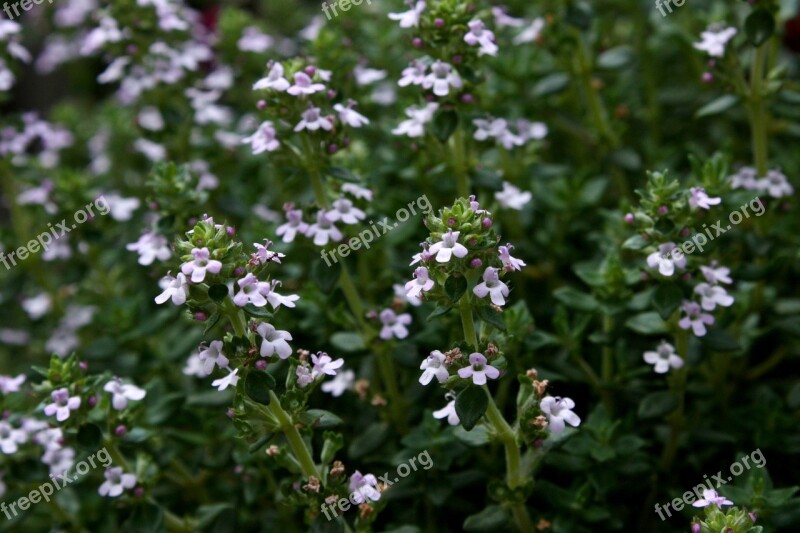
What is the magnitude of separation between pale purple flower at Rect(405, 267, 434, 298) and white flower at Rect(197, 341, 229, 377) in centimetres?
48

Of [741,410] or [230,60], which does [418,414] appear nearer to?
[741,410]

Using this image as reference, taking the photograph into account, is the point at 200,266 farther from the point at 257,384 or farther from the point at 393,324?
the point at 393,324

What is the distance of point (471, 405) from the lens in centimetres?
219

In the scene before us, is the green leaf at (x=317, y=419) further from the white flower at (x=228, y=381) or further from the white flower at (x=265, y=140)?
the white flower at (x=265, y=140)

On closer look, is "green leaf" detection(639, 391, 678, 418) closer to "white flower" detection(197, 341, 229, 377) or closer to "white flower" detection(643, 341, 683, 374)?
"white flower" detection(643, 341, 683, 374)

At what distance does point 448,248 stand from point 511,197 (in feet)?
3.34

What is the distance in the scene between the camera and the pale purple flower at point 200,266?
2051 millimetres

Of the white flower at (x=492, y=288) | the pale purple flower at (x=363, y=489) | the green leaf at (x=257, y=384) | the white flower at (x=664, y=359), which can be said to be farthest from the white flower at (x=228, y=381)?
the white flower at (x=664, y=359)

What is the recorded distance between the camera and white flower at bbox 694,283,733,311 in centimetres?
253

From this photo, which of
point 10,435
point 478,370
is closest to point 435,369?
point 478,370

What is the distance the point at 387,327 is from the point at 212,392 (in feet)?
2.14

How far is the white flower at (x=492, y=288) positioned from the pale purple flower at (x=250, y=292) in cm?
50

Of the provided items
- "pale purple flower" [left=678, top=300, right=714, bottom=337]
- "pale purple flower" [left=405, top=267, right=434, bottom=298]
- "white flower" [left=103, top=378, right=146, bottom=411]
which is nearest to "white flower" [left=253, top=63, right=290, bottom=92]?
"pale purple flower" [left=405, top=267, right=434, bottom=298]

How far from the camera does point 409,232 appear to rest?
3125 millimetres
